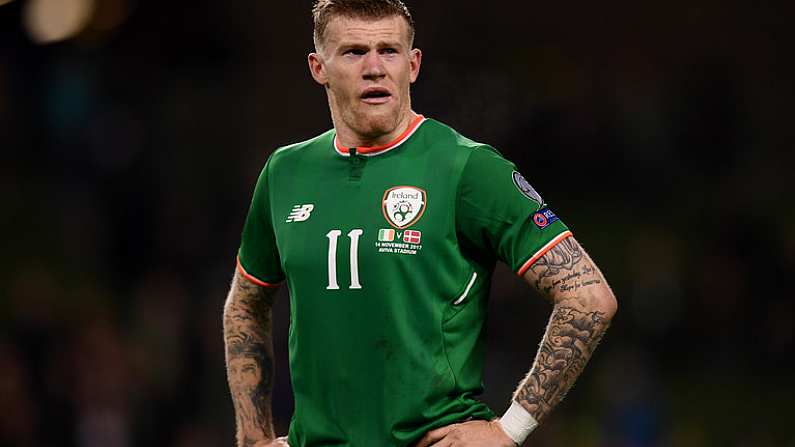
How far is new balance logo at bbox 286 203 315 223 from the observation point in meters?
4.79

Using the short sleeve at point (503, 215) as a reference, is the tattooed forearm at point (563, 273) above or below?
below

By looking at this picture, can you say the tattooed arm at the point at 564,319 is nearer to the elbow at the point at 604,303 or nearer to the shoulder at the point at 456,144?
the elbow at the point at 604,303

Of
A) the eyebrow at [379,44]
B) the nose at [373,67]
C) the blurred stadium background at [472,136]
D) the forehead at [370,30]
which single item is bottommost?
the blurred stadium background at [472,136]

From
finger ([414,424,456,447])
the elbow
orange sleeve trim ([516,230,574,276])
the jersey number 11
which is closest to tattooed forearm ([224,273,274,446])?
the jersey number 11

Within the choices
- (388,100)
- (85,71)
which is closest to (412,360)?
(388,100)

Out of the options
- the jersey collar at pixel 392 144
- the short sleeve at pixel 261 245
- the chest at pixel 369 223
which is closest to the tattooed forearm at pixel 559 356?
the chest at pixel 369 223

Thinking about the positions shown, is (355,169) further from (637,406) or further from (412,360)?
(637,406)

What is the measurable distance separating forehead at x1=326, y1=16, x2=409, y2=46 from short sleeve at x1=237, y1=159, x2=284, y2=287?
629mm

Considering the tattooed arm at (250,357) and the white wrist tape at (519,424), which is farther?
the tattooed arm at (250,357)

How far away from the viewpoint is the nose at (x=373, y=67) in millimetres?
4668

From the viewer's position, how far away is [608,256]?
14242 mm

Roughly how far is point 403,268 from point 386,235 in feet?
0.40

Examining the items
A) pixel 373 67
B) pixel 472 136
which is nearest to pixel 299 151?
pixel 373 67

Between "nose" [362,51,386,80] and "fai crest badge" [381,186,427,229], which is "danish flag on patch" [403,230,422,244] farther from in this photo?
"nose" [362,51,386,80]
